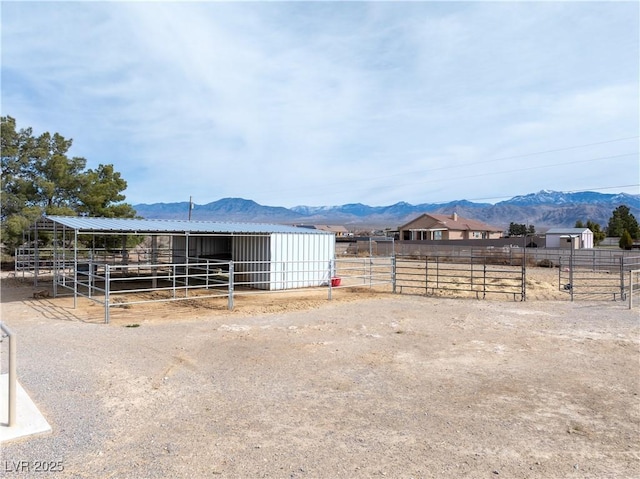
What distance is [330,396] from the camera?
16.7ft

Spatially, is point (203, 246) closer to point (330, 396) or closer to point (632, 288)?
point (330, 396)

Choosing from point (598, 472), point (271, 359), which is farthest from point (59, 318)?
point (598, 472)

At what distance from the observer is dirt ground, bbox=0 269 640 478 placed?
11.8ft

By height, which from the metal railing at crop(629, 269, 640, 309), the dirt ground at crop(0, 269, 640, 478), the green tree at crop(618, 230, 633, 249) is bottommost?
the dirt ground at crop(0, 269, 640, 478)

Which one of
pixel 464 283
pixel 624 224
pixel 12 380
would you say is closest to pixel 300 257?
pixel 464 283

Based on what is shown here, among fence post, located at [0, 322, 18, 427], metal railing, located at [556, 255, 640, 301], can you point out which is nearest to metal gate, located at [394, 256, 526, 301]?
metal railing, located at [556, 255, 640, 301]

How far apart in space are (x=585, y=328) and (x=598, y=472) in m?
6.32

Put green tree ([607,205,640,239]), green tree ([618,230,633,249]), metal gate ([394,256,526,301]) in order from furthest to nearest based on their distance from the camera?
green tree ([607,205,640,239]) < green tree ([618,230,633,249]) < metal gate ([394,256,526,301])

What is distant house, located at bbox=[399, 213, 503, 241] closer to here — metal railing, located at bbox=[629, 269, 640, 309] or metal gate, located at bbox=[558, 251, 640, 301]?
metal gate, located at bbox=[558, 251, 640, 301]

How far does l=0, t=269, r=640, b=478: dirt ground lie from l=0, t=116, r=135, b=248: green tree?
14.4m

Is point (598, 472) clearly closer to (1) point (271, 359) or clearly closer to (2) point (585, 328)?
(1) point (271, 359)

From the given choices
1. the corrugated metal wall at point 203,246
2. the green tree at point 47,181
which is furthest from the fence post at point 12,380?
the green tree at point 47,181

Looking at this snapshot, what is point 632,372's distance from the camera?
6.05m

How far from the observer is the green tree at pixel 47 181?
21.8 m
